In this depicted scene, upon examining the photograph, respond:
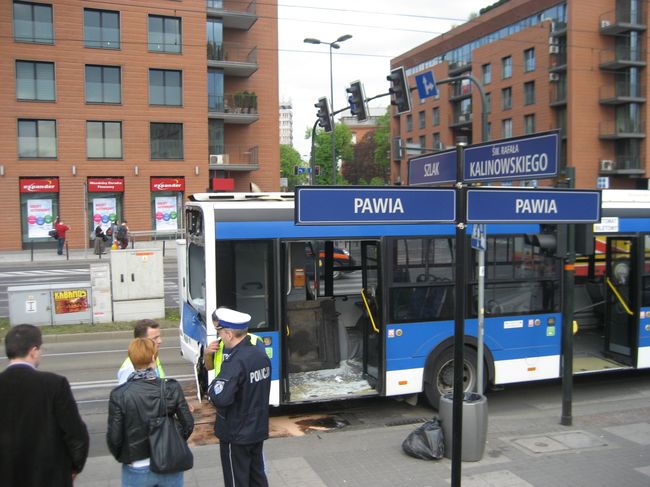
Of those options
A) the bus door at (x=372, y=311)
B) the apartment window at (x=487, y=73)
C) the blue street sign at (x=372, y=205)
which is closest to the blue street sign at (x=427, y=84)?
the bus door at (x=372, y=311)

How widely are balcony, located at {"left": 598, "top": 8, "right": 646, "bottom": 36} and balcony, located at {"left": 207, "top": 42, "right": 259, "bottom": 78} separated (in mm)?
26548

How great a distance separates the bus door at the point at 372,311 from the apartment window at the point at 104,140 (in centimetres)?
3201

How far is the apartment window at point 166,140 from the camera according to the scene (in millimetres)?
38500

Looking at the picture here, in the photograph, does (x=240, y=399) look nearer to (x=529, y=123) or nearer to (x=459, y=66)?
(x=529, y=123)

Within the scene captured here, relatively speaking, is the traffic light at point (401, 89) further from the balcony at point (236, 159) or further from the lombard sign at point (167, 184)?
the balcony at point (236, 159)

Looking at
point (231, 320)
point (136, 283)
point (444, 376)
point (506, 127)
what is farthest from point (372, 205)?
point (506, 127)

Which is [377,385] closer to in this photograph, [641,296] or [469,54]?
[641,296]

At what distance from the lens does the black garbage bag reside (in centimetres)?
666

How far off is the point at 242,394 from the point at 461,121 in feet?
207

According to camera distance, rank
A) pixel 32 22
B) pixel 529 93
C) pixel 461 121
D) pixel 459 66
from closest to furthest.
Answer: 1. pixel 32 22
2. pixel 529 93
3. pixel 459 66
4. pixel 461 121

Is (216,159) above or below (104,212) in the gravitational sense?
above

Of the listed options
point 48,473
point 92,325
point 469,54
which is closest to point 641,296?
point 48,473

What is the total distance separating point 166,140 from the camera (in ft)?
127

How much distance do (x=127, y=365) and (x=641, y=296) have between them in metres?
7.81
